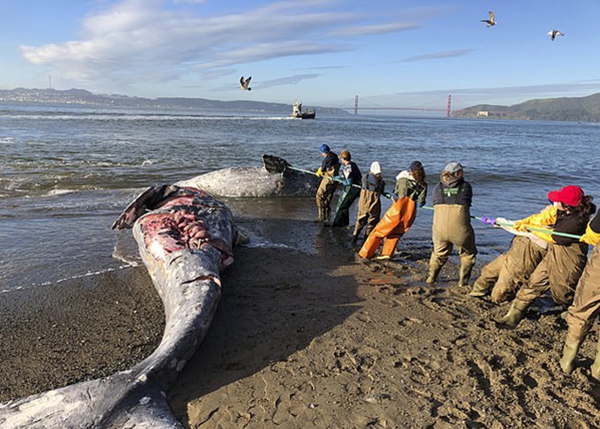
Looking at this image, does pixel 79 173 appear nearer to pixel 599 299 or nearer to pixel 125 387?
pixel 125 387

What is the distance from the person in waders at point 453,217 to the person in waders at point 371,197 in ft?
6.96

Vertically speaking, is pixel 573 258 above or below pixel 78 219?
above

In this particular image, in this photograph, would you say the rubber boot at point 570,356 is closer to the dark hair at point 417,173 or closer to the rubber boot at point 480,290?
the rubber boot at point 480,290

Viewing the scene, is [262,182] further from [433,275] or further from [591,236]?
[591,236]

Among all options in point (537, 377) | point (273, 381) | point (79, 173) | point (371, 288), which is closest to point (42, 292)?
point (273, 381)

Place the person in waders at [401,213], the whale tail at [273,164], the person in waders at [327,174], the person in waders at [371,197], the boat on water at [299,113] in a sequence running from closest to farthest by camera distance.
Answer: the person in waders at [401,213], the person in waders at [371,197], the person in waders at [327,174], the whale tail at [273,164], the boat on water at [299,113]

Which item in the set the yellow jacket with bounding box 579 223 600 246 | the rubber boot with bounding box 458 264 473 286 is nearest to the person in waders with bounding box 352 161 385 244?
the rubber boot with bounding box 458 264 473 286

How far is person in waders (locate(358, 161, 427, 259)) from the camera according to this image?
740cm

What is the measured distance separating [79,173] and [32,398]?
1410 cm

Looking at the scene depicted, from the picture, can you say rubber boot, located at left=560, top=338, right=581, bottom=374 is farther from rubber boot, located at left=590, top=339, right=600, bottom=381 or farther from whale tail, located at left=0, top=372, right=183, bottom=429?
whale tail, located at left=0, top=372, right=183, bottom=429

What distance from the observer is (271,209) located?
1169cm

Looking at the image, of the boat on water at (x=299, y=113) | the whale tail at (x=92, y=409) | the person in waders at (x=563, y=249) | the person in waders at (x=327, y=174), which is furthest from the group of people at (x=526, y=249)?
the boat on water at (x=299, y=113)

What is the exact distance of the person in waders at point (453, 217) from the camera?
6043 mm

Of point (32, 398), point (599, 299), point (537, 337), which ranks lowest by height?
point (537, 337)
